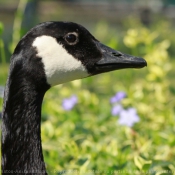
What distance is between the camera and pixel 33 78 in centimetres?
179

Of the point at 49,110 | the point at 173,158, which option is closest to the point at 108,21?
the point at 49,110

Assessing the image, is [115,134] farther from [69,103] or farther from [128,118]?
[69,103]

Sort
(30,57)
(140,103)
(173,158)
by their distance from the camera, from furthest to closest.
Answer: (140,103) → (173,158) → (30,57)

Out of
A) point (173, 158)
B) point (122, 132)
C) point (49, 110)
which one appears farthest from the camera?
point (49, 110)

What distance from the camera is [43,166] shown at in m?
1.86

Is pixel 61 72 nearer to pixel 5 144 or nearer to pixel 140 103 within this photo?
pixel 5 144

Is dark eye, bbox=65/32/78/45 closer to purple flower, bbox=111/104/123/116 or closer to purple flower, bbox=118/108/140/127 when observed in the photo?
purple flower, bbox=118/108/140/127

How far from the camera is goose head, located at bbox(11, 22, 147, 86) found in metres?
1.79

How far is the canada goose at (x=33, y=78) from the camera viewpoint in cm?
179

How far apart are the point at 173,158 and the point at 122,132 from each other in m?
0.28

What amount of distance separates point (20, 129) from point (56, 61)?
0.85 ft

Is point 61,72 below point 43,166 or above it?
above

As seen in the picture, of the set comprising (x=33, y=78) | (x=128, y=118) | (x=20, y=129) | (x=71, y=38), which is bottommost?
(x=128, y=118)

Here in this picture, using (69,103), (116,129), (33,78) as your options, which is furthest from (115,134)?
(33,78)
